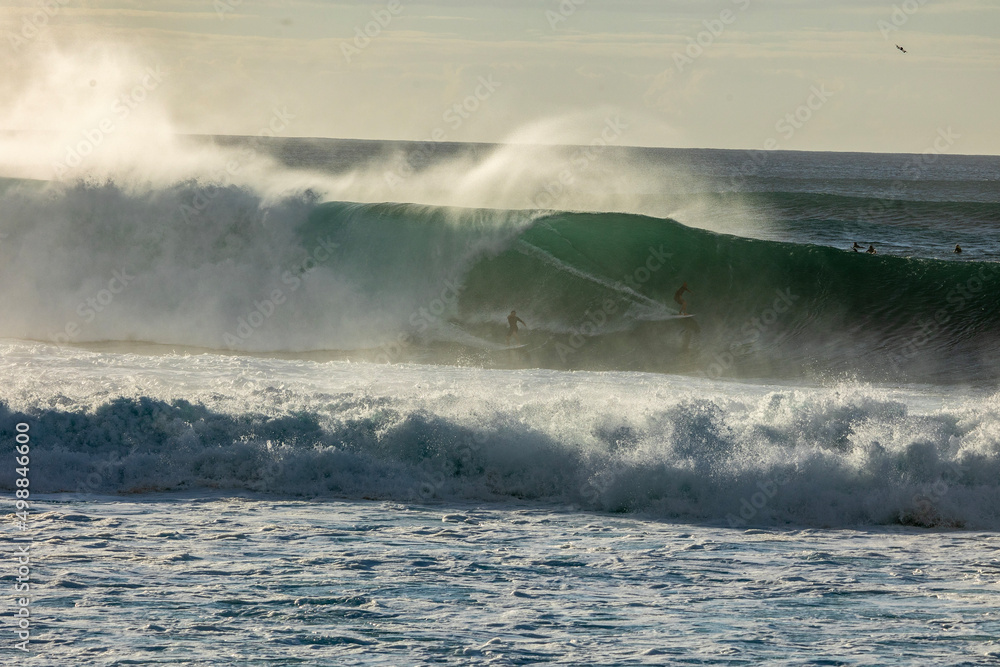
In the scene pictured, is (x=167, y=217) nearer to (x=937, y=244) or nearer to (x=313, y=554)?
(x=313, y=554)

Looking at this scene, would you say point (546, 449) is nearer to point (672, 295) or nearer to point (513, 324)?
point (513, 324)

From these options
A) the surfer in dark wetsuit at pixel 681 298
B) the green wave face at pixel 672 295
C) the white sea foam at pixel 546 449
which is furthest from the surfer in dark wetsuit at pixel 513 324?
the white sea foam at pixel 546 449

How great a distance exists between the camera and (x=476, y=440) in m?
10.1

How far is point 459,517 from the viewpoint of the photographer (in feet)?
28.0

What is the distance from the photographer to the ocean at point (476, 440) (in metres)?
5.95

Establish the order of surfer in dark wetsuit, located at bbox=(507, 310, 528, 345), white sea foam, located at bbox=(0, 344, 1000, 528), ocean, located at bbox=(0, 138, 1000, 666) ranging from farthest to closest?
surfer in dark wetsuit, located at bbox=(507, 310, 528, 345) < white sea foam, located at bbox=(0, 344, 1000, 528) < ocean, located at bbox=(0, 138, 1000, 666)

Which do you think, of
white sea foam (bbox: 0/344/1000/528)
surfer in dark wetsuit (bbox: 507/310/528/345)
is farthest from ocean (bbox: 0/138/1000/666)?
surfer in dark wetsuit (bbox: 507/310/528/345)

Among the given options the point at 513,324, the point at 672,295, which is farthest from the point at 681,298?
the point at 513,324

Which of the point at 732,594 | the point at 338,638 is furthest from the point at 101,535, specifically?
the point at 732,594

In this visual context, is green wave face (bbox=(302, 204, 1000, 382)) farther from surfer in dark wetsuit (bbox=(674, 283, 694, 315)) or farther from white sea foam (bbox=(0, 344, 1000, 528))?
white sea foam (bbox=(0, 344, 1000, 528))

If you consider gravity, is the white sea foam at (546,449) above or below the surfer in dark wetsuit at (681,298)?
below

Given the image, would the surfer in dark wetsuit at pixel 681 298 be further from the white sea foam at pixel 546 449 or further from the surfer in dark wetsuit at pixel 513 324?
the white sea foam at pixel 546 449

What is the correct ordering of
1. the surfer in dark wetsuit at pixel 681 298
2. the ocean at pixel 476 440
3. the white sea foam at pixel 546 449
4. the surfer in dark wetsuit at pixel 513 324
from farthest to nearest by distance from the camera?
the surfer in dark wetsuit at pixel 681 298
the surfer in dark wetsuit at pixel 513 324
the white sea foam at pixel 546 449
the ocean at pixel 476 440

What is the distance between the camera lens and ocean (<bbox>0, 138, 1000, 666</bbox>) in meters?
5.95
